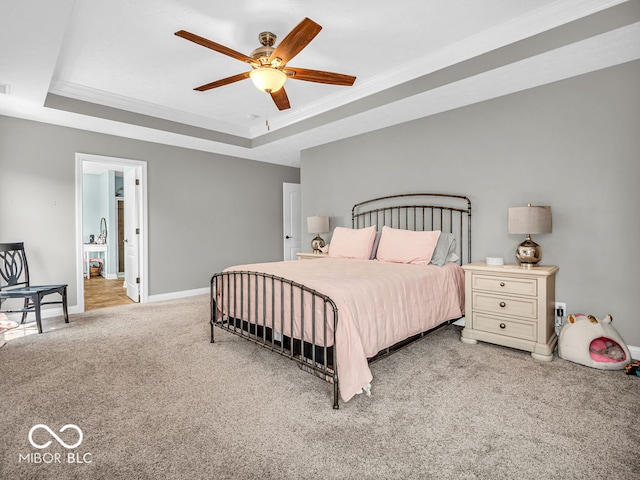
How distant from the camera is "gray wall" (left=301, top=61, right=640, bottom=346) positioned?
2863 mm

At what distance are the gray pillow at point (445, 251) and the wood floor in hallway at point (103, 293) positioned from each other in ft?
15.2

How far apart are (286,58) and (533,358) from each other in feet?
10.5

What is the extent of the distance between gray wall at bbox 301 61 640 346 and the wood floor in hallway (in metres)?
4.90

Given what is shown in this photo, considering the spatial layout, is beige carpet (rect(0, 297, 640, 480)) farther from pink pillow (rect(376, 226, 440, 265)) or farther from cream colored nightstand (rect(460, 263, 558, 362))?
pink pillow (rect(376, 226, 440, 265))

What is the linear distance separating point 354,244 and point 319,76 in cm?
203

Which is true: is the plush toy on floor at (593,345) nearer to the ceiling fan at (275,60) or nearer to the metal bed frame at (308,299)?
the metal bed frame at (308,299)

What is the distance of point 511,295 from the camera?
2986 millimetres

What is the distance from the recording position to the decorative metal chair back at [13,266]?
3.86 metres

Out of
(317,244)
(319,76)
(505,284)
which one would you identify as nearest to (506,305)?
(505,284)

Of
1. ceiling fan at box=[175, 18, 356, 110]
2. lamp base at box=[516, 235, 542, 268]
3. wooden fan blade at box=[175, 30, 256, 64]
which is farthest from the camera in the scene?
lamp base at box=[516, 235, 542, 268]

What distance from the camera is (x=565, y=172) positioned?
3170 mm

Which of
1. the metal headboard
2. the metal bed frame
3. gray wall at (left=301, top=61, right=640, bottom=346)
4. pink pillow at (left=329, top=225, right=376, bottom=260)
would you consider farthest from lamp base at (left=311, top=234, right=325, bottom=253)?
gray wall at (left=301, top=61, right=640, bottom=346)

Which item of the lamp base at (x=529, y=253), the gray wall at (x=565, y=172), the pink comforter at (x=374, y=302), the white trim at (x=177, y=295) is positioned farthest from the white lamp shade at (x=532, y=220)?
the white trim at (x=177, y=295)

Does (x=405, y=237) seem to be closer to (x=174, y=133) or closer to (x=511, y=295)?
(x=511, y=295)
